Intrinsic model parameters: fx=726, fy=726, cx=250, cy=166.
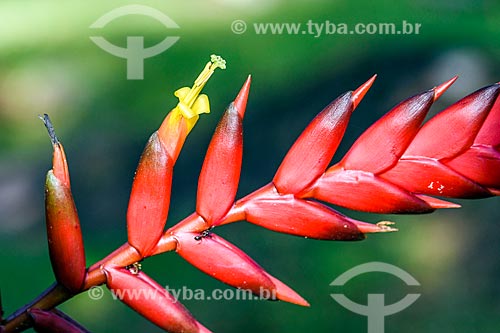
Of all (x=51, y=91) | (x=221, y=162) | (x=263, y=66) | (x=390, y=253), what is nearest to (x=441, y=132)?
(x=221, y=162)

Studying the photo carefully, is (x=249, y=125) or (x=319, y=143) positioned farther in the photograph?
(x=249, y=125)

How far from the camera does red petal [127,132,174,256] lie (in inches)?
21.0

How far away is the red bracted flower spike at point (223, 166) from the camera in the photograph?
52 centimetres

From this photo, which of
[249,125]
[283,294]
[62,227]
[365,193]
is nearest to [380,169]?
[365,193]

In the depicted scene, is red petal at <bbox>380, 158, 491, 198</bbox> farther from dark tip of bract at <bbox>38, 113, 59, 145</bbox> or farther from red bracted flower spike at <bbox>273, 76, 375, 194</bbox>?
dark tip of bract at <bbox>38, 113, 59, 145</bbox>

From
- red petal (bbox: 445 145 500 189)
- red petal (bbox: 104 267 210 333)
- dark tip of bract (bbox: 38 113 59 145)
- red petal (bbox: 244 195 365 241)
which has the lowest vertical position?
red petal (bbox: 104 267 210 333)

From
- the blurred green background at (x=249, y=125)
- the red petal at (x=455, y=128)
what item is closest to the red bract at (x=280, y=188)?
the red petal at (x=455, y=128)

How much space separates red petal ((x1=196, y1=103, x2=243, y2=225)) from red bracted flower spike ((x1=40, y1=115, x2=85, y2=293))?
9 centimetres

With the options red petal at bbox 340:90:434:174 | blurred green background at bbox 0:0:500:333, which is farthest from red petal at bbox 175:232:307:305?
blurred green background at bbox 0:0:500:333

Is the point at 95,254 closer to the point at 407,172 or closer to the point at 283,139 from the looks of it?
the point at 283,139

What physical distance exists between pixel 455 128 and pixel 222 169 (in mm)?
168

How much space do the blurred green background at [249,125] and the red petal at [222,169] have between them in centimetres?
91

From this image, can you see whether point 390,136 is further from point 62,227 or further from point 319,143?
point 62,227

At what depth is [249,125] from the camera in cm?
154
